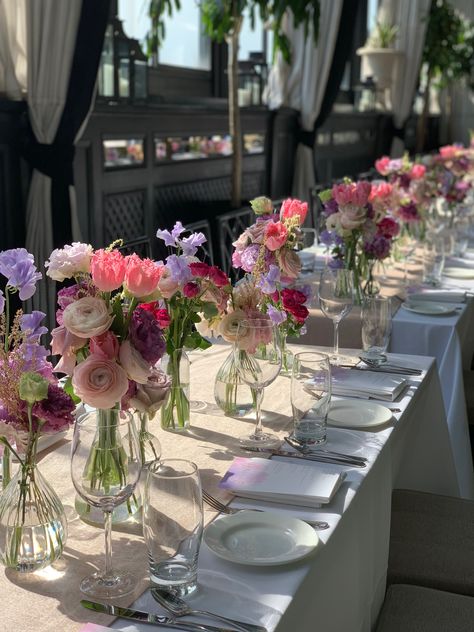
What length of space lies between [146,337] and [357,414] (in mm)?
724

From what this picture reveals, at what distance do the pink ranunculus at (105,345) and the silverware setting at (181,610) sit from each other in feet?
1.14

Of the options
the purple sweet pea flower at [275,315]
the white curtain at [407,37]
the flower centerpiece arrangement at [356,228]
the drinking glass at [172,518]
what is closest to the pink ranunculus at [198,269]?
the purple sweet pea flower at [275,315]

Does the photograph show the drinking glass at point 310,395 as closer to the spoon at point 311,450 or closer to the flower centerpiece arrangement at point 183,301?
the spoon at point 311,450

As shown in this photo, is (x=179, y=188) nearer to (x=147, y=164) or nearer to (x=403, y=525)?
(x=147, y=164)

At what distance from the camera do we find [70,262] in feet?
4.32

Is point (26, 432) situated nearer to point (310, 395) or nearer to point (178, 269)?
point (178, 269)

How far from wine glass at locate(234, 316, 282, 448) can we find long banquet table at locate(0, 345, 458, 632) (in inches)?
2.2

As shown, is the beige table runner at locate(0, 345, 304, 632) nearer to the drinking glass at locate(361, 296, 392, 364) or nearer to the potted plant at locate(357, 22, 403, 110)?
the drinking glass at locate(361, 296, 392, 364)

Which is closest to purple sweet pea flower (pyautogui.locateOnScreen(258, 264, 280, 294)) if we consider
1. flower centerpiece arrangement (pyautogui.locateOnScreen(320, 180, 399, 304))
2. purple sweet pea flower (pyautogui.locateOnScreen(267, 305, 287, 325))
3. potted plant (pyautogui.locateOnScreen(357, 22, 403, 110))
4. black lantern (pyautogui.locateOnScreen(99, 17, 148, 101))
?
purple sweet pea flower (pyautogui.locateOnScreen(267, 305, 287, 325))

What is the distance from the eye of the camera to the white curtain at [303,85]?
6.83 meters

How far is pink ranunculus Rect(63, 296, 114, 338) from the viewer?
122 centimetres

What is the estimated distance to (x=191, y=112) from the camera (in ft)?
17.2

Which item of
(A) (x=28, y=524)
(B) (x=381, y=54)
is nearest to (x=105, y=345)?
(A) (x=28, y=524)

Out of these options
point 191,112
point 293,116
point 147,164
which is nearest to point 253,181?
point 293,116
